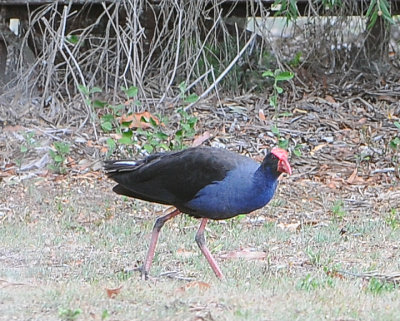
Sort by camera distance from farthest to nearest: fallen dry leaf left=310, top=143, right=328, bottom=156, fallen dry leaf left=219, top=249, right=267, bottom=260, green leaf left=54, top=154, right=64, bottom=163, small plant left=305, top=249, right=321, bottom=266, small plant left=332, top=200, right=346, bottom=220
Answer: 1. fallen dry leaf left=310, top=143, right=328, bottom=156
2. green leaf left=54, top=154, right=64, bottom=163
3. small plant left=332, top=200, right=346, bottom=220
4. fallen dry leaf left=219, top=249, right=267, bottom=260
5. small plant left=305, top=249, right=321, bottom=266

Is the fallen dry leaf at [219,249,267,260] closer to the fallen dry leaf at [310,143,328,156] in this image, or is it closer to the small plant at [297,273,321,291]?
the small plant at [297,273,321,291]

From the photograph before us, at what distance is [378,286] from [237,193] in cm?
113

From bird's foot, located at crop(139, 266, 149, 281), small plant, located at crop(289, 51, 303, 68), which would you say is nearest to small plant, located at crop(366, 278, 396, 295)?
bird's foot, located at crop(139, 266, 149, 281)

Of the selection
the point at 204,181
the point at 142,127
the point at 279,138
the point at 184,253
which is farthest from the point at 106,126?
the point at 204,181

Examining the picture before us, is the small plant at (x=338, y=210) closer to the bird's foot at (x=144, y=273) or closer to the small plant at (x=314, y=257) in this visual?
the small plant at (x=314, y=257)

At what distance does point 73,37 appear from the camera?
11000mm

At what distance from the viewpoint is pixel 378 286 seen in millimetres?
6094

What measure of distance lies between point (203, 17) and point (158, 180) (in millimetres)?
4766

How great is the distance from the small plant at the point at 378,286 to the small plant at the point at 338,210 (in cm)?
222

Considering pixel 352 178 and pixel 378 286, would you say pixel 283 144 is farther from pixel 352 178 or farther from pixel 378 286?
pixel 378 286

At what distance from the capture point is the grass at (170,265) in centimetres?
537

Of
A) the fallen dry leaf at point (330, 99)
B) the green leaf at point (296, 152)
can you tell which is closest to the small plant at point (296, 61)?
the fallen dry leaf at point (330, 99)

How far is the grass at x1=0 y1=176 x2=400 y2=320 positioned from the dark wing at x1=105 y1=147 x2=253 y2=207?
554 mm

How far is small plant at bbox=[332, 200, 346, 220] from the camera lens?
8.58 m
